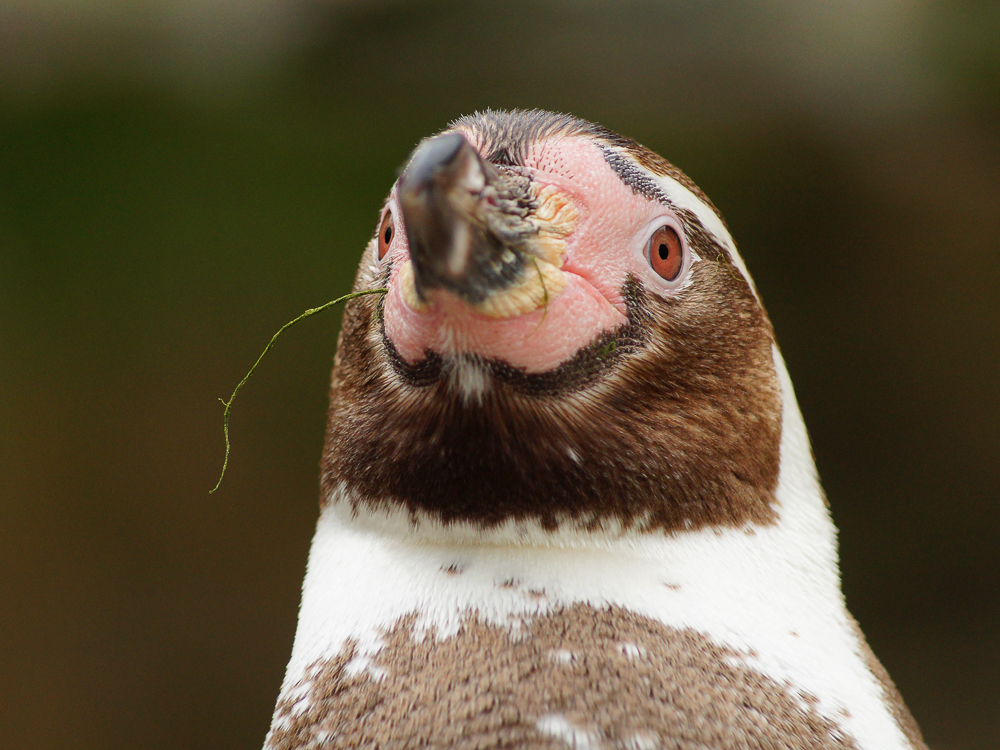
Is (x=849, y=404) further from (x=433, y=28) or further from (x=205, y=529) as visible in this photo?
(x=205, y=529)

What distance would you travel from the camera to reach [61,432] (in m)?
4.34

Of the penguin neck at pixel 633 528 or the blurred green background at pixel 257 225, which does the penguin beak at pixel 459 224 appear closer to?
the penguin neck at pixel 633 528

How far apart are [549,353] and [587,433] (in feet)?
0.47

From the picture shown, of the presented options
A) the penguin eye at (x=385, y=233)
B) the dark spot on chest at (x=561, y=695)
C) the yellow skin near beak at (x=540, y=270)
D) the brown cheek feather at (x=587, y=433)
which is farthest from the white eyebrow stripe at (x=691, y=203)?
the dark spot on chest at (x=561, y=695)

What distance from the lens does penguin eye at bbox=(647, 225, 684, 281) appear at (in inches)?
59.3

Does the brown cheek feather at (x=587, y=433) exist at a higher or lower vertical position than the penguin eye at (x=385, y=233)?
lower

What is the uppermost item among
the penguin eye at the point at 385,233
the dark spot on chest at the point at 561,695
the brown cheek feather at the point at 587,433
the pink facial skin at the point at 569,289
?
the penguin eye at the point at 385,233

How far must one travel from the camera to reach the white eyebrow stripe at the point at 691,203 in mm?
1566

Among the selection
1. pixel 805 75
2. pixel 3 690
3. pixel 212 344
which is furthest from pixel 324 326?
pixel 805 75

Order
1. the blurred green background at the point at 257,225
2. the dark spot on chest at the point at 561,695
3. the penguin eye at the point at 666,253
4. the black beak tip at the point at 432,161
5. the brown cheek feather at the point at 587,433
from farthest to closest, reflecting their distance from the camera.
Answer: the blurred green background at the point at 257,225, the penguin eye at the point at 666,253, the brown cheek feather at the point at 587,433, the dark spot on chest at the point at 561,695, the black beak tip at the point at 432,161

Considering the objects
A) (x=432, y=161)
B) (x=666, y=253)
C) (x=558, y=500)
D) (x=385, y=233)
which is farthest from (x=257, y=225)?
(x=432, y=161)

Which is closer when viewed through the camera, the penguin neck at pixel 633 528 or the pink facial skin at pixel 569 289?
the pink facial skin at pixel 569 289

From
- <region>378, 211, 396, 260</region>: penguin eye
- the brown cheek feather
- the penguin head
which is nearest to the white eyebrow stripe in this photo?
the penguin head

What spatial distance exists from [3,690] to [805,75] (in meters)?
4.62
